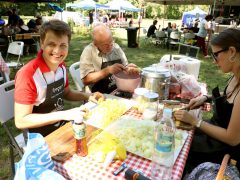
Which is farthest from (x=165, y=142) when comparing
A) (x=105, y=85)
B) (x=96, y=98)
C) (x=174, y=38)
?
(x=174, y=38)

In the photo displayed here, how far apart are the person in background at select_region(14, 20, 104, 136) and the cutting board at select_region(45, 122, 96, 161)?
11 cm

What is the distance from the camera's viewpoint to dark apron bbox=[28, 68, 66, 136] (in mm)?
1879

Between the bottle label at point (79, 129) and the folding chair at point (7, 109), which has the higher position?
the bottle label at point (79, 129)

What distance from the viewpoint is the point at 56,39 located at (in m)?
1.82

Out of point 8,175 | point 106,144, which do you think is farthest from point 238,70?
point 8,175

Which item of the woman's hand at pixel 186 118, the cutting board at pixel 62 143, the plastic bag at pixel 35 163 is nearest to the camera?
the plastic bag at pixel 35 163

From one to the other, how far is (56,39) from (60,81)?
0.40 metres

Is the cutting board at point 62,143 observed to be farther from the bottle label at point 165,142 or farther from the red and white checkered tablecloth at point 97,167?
the bottle label at point 165,142

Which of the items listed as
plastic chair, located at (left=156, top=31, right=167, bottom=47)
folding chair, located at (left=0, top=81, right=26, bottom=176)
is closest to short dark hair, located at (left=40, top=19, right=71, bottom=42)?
folding chair, located at (left=0, top=81, right=26, bottom=176)

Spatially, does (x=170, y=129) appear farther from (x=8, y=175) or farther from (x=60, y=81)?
(x=8, y=175)

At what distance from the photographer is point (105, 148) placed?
1.29 meters

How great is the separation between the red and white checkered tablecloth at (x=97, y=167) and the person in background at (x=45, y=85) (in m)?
0.36

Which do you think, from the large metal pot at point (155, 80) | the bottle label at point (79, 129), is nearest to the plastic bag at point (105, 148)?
the bottle label at point (79, 129)

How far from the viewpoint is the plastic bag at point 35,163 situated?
0.96m
